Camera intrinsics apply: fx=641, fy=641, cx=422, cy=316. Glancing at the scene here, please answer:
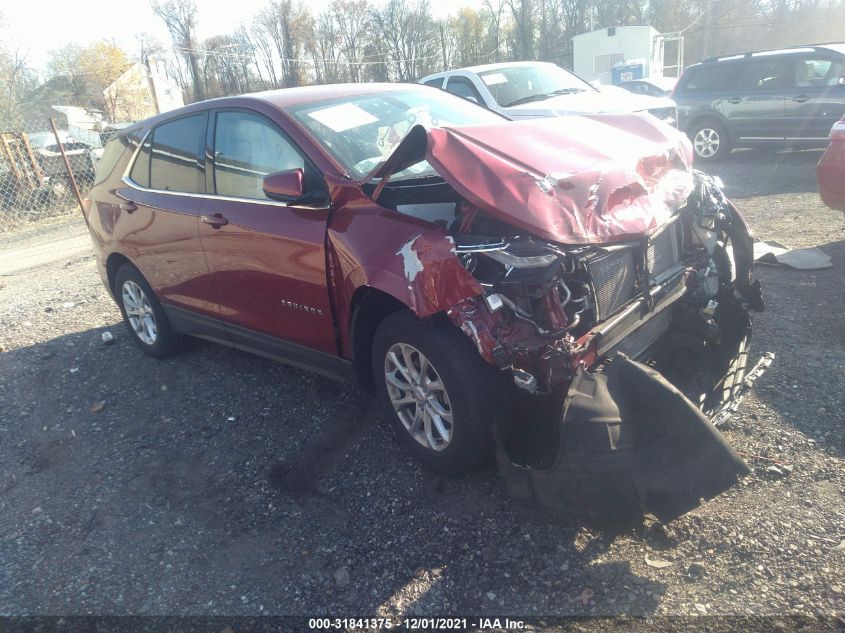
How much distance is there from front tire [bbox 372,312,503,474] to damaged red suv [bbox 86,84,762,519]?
0.01 meters

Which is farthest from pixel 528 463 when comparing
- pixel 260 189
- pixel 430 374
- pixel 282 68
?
pixel 282 68

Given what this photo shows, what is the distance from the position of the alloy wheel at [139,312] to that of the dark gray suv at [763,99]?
10418 millimetres

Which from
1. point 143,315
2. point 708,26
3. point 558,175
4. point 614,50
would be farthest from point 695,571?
point 708,26

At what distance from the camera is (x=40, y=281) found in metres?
8.56

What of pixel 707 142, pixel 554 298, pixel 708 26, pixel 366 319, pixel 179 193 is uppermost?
pixel 179 193

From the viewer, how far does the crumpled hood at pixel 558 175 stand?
279 cm

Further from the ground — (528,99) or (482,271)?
(482,271)

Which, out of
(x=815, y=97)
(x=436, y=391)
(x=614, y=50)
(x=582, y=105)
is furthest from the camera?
(x=614, y=50)

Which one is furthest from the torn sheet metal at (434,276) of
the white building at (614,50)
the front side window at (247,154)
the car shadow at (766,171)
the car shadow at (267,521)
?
the white building at (614,50)

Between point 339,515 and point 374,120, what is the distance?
91.3 inches

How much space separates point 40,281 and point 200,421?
18.8 ft

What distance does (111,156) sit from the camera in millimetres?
5391

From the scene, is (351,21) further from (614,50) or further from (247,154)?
(247,154)

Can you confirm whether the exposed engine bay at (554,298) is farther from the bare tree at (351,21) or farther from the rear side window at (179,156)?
the bare tree at (351,21)
